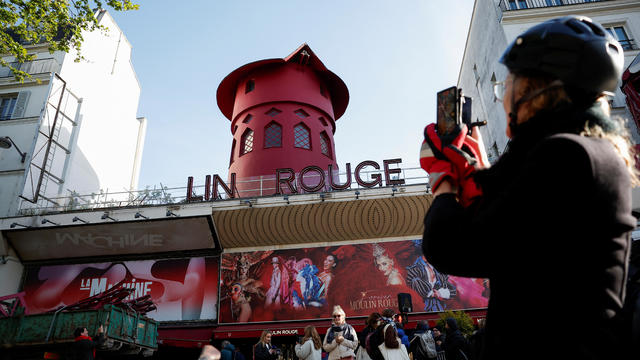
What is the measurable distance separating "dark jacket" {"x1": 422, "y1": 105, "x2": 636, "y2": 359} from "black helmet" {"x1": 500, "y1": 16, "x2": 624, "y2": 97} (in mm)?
233

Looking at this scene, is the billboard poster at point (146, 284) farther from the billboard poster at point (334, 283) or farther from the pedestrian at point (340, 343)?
the pedestrian at point (340, 343)

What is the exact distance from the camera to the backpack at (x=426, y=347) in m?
7.18

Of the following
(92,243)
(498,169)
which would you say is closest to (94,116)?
(92,243)

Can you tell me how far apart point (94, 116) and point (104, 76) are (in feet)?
10.1

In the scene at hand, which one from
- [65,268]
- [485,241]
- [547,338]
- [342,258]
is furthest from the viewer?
[65,268]

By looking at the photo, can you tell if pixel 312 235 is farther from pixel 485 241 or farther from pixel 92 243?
pixel 485 241

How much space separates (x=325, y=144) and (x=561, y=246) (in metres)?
21.2

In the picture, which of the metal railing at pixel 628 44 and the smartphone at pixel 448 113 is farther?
the metal railing at pixel 628 44

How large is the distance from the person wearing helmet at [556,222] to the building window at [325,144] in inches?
803

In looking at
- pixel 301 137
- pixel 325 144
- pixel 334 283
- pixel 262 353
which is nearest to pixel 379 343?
pixel 262 353

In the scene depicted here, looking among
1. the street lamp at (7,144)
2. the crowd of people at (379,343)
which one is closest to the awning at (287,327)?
the crowd of people at (379,343)

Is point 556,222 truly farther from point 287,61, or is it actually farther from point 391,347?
point 287,61

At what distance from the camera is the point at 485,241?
1.11 m

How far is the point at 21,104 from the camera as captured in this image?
20422 millimetres
